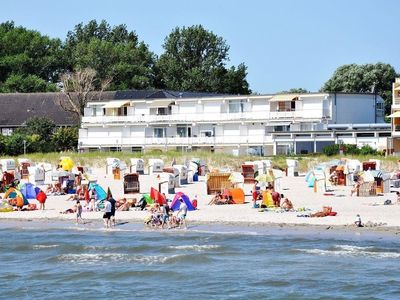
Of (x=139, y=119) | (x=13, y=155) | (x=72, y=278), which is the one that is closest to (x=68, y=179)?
(x=72, y=278)

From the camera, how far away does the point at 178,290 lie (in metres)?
27.2

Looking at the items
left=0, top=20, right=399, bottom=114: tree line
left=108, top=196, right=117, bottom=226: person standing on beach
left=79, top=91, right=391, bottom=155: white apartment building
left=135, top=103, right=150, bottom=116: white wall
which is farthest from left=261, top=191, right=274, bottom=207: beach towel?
left=0, top=20, right=399, bottom=114: tree line

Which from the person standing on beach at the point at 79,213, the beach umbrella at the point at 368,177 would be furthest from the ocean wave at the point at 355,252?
the beach umbrella at the point at 368,177

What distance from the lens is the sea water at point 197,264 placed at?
26877 mm

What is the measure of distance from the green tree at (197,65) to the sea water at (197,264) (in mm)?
66746

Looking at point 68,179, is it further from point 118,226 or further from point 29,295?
point 29,295

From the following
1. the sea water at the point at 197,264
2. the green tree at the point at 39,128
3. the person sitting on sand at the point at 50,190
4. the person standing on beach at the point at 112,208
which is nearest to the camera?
the sea water at the point at 197,264

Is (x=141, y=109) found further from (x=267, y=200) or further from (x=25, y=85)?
(x=267, y=200)

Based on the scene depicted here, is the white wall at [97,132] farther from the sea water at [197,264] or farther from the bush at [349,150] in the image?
the sea water at [197,264]

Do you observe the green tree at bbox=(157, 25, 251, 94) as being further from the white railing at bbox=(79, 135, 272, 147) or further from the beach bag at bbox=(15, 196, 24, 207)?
the beach bag at bbox=(15, 196, 24, 207)

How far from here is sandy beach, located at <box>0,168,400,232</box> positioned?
119ft

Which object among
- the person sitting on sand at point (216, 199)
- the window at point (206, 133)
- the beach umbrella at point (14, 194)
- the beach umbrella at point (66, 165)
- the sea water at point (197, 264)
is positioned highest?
the window at point (206, 133)

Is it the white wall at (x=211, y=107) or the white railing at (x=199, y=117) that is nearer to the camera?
the white railing at (x=199, y=117)

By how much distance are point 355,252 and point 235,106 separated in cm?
4806
